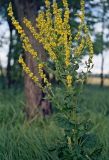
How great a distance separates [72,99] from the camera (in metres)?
5.84

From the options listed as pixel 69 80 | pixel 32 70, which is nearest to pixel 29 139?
pixel 69 80

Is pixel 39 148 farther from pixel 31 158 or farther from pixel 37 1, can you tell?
pixel 37 1

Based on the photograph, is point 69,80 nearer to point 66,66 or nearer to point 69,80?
point 69,80

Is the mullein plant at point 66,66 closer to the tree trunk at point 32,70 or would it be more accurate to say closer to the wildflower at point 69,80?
the wildflower at point 69,80

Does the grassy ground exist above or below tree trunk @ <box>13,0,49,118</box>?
below

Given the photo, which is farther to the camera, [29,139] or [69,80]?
[29,139]

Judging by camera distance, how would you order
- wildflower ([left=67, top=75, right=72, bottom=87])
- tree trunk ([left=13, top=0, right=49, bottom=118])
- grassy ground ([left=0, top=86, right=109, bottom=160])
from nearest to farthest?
wildflower ([left=67, top=75, right=72, bottom=87])
grassy ground ([left=0, top=86, right=109, bottom=160])
tree trunk ([left=13, top=0, right=49, bottom=118])

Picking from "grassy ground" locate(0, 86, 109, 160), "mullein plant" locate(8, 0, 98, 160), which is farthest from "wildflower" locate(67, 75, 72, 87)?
"grassy ground" locate(0, 86, 109, 160)

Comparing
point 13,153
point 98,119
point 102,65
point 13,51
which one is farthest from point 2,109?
point 102,65

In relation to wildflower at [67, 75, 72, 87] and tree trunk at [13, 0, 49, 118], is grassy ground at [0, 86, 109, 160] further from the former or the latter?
wildflower at [67, 75, 72, 87]

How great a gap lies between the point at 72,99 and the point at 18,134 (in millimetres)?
2531

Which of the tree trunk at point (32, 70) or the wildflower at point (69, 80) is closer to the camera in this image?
the wildflower at point (69, 80)

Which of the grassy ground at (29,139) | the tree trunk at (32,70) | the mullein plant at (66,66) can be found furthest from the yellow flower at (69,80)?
the tree trunk at (32,70)

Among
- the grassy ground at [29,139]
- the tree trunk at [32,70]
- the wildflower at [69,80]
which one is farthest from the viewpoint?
the tree trunk at [32,70]
